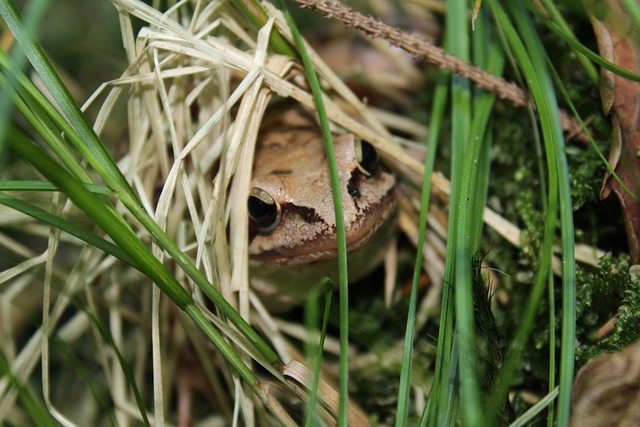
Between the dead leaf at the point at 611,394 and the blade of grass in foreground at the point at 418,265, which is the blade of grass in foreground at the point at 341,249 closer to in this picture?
the blade of grass in foreground at the point at 418,265

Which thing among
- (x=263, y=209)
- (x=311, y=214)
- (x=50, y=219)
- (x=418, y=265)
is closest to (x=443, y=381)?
(x=418, y=265)

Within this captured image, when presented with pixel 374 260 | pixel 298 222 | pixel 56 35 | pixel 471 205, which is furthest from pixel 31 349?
pixel 56 35

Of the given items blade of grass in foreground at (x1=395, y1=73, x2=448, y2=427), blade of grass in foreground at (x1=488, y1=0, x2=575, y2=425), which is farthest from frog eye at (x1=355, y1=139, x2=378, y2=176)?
blade of grass in foreground at (x1=488, y1=0, x2=575, y2=425)

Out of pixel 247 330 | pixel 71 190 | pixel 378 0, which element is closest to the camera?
pixel 71 190

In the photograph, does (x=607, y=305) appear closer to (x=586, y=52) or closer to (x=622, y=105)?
(x=622, y=105)

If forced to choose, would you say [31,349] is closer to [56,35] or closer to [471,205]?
[471,205]
